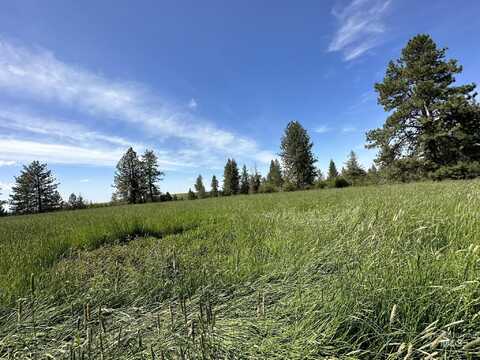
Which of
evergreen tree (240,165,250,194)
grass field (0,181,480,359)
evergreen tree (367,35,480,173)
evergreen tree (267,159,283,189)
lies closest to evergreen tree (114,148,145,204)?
evergreen tree (240,165,250,194)

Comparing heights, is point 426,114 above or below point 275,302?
above

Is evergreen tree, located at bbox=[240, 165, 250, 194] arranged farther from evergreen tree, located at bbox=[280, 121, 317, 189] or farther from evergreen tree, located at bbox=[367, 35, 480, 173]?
evergreen tree, located at bbox=[367, 35, 480, 173]

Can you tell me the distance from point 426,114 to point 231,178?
4707cm

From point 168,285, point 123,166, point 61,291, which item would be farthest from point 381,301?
point 123,166

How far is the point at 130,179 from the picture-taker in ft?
188

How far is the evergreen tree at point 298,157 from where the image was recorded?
165ft

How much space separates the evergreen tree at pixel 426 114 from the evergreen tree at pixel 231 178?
1679 inches

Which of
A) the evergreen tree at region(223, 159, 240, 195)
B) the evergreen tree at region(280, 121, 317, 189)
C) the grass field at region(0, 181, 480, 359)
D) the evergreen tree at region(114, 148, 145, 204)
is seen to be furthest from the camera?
the evergreen tree at region(223, 159, 240, 195)

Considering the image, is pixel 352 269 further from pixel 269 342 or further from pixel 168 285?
pixel 168 285

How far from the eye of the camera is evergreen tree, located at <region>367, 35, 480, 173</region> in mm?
21688

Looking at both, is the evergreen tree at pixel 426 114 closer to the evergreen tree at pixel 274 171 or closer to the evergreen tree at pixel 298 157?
the evergreen tree at pixel 298 157

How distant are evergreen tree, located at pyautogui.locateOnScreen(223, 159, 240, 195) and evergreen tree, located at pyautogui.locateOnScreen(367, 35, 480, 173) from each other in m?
42.6

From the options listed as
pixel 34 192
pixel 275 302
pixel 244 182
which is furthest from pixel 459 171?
pixel 34 192

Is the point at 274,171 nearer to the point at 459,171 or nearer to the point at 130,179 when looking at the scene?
the point at 130,179
